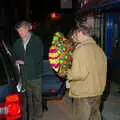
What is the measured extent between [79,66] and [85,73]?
0.38 feet

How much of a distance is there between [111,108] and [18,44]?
2.79 metres

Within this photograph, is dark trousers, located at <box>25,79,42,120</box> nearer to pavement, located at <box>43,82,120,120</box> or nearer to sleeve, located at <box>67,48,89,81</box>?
pavement, located at <box>43,82,120,120</box>

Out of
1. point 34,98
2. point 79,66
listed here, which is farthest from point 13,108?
point 34,98

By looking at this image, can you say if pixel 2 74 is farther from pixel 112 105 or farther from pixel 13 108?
pixel 112 105

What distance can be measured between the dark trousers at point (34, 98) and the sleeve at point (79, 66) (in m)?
1.67

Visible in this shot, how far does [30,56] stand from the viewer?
22.8ft

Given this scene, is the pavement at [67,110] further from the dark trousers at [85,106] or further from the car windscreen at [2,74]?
the car windscreen at [2,74]

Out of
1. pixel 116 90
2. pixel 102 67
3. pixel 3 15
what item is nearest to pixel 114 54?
pixel 116 90

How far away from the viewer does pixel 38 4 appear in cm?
2002

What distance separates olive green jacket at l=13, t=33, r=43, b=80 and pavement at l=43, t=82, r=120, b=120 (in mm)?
1261

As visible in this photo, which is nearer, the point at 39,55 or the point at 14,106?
the point at 14,106

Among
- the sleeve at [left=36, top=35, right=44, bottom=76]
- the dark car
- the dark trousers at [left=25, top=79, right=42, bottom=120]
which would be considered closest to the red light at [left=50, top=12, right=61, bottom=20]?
the dark trousers at [left=25, top=79, right=42, bottom=120]

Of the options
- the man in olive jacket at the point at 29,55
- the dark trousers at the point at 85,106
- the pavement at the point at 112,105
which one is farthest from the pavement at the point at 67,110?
the dark trousers at the point at 85,106

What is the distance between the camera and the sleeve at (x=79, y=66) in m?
5.49
